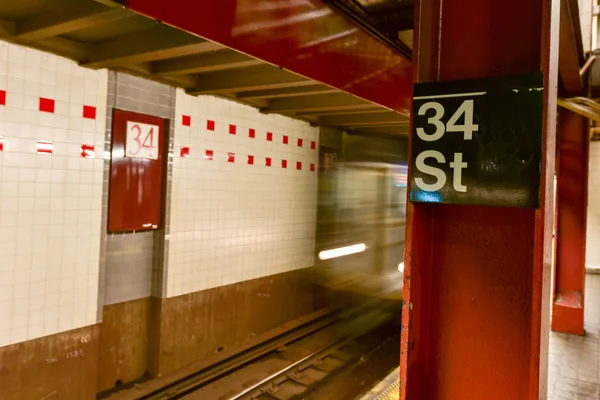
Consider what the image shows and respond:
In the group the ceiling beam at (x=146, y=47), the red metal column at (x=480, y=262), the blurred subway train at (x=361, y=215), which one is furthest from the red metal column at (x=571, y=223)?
the ceiling beam at (x=146, y=47)

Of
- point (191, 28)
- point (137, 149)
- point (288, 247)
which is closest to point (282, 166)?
point (288, 247)

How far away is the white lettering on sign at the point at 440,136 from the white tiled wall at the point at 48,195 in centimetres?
355

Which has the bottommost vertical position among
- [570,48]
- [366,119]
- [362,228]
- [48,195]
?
[362,228]

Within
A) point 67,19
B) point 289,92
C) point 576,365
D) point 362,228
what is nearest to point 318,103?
point 289,92

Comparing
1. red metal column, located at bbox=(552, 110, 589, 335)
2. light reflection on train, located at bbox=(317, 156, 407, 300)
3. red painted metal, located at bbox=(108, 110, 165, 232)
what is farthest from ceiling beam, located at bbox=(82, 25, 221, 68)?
red metal column, located at bbox=(552, 110, 589, 335)

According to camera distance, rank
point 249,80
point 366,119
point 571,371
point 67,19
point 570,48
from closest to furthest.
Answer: point 67,19
point 249,80
point 570,48
point 571,371
point 366,119

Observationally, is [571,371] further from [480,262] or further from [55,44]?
[55,44]

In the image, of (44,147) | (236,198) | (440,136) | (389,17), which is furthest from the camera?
(236,198)

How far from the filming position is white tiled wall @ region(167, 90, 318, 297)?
18.1ft

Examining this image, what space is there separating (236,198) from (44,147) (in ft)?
9.01

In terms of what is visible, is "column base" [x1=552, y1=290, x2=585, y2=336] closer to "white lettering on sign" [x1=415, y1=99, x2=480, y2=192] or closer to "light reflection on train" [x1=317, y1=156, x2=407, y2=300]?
"light reflection on train" [x1=317, y1=156, x2=407, y2=300]

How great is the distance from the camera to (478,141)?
6.38ft

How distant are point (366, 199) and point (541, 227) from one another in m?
8.42

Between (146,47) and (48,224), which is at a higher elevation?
(146,47)
